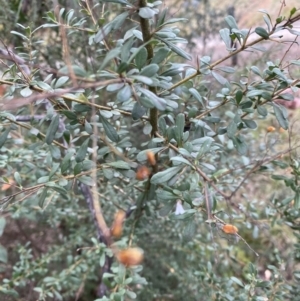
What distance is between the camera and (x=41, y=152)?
89 centimetres

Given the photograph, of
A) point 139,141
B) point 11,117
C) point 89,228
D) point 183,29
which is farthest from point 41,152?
point 183,29

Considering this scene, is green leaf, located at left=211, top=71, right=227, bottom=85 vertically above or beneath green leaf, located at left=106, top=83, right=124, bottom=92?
beneath

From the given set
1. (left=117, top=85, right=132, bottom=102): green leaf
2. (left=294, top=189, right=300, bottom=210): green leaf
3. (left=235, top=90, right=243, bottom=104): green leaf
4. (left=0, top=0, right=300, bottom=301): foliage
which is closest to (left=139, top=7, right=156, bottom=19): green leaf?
(left=0, top=0, right=300, bottom=301): foliage

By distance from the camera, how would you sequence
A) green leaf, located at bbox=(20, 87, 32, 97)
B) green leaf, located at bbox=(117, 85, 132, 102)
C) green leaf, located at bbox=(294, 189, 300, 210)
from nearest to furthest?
1. green leaf, located at bbox=(117, 85, 132, 102)
2. green leaf, located at bbox=(20, 87, 32, 97)
3. green leaf, located at bbox=(294, 189, 300, 210)

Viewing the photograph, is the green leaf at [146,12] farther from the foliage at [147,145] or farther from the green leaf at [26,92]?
the green leaf at [26,92]

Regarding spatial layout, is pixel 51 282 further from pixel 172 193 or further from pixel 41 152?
pixel 172 193

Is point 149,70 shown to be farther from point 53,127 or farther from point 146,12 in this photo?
point 53,127

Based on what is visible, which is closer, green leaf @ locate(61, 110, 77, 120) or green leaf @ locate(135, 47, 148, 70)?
green leaf @ locate(135, 47, 148, 70)

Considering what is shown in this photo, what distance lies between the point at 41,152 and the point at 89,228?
505 mm

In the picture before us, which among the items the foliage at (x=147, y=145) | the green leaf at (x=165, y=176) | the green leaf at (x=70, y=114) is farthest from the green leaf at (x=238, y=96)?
the green leaf at (x=70, y=114)

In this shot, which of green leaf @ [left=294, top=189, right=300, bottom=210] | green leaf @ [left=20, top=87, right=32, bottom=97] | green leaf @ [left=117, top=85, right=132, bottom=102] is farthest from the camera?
green leaf @ [left=294, top=189, right=300, bottom=210]

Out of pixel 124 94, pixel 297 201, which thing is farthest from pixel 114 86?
pixel 297 201

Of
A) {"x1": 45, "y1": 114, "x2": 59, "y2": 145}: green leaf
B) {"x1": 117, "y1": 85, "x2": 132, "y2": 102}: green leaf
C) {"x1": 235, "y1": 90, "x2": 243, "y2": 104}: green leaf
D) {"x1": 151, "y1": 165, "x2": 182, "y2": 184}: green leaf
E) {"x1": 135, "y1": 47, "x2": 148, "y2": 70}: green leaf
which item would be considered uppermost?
{"x1": 135, "y1": 47, "x2": 148, "y2": 70}: green leaf

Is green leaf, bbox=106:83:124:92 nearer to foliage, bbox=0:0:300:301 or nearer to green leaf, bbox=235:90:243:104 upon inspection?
foliage, bbox=0:0:300:301
